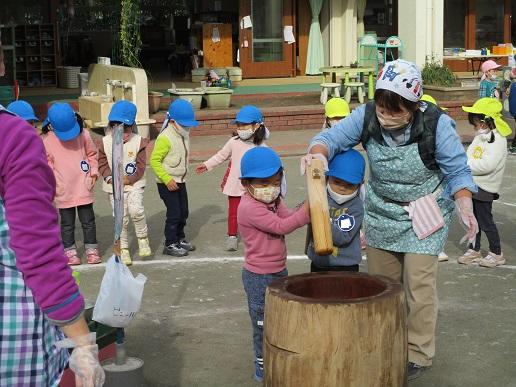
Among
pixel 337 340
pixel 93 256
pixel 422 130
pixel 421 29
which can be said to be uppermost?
pixel 421 29

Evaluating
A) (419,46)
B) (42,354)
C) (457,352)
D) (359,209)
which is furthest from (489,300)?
(419,46)

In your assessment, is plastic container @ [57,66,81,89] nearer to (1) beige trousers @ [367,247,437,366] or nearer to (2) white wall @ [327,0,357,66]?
(2) white wall @ [327,0,357,66]

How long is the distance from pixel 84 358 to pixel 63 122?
531 centimetres

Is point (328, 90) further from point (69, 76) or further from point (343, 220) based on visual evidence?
point (343, 220)

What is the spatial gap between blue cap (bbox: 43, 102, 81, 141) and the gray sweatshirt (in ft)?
10.6

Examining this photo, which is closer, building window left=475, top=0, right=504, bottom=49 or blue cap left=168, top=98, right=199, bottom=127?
blue cap left=168, top=98, right=199, bottom=127

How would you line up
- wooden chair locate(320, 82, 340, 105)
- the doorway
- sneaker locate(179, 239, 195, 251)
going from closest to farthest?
sneaker locate(179, 239, 195, 251) < wooden chair locate(320, 82, 340, 105) < the doorway

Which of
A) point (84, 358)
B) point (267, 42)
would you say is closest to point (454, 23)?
point (267, 42)

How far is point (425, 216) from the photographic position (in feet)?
16.7

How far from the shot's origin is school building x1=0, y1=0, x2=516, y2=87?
20.2 meters

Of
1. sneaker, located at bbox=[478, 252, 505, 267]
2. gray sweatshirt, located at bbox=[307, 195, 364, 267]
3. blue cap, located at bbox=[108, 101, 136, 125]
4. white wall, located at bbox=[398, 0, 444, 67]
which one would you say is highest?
white wall, located at bbox=[398, 0, 444, 67]

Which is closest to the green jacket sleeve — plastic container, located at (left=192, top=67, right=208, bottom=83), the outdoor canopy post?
the outdoor canopy post

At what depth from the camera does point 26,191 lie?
2.57 meters

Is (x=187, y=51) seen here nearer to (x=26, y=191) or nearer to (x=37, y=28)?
(x=37, y=28)
